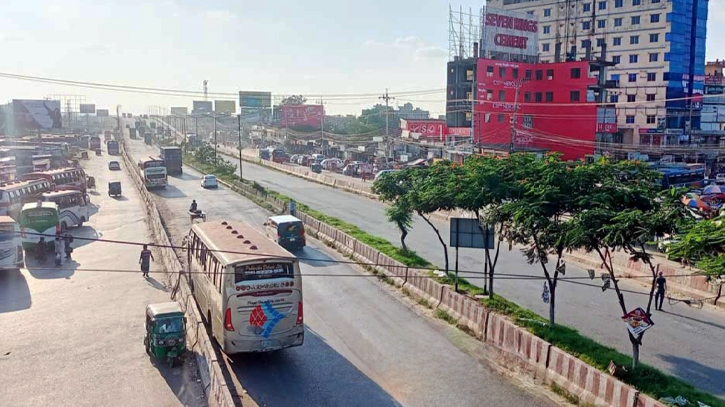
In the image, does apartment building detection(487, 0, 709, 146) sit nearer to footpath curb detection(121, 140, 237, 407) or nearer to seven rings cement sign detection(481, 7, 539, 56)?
seven rings cement sign detection(481, 7, 539, 56)

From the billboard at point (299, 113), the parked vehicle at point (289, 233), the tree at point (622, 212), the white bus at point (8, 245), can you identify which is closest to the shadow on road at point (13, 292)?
the white bus at point (8, 245)

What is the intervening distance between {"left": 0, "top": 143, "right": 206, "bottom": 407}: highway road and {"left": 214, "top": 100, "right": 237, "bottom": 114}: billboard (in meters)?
149

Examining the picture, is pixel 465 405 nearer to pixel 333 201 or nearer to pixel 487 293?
pixel 487 293

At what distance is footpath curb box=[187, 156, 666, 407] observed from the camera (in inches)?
569

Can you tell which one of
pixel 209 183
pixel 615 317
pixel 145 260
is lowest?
pixel 615 317

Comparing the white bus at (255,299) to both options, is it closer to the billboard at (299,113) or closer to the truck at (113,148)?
the truck at (113,148)

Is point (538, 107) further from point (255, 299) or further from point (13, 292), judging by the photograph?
point (255, 299)

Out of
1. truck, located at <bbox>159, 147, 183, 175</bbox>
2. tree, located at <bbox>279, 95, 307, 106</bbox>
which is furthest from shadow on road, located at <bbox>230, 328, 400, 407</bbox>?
tree, located at <bbox>279, 95, 307, 106</bbox>

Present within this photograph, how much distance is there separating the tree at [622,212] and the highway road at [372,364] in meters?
4.42

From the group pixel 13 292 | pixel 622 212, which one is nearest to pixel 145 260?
pixel 13 292

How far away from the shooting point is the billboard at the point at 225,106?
586 feet

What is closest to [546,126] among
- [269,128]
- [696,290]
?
[696,290]

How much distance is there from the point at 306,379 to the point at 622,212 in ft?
31.8

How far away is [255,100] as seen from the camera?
15075 cm
